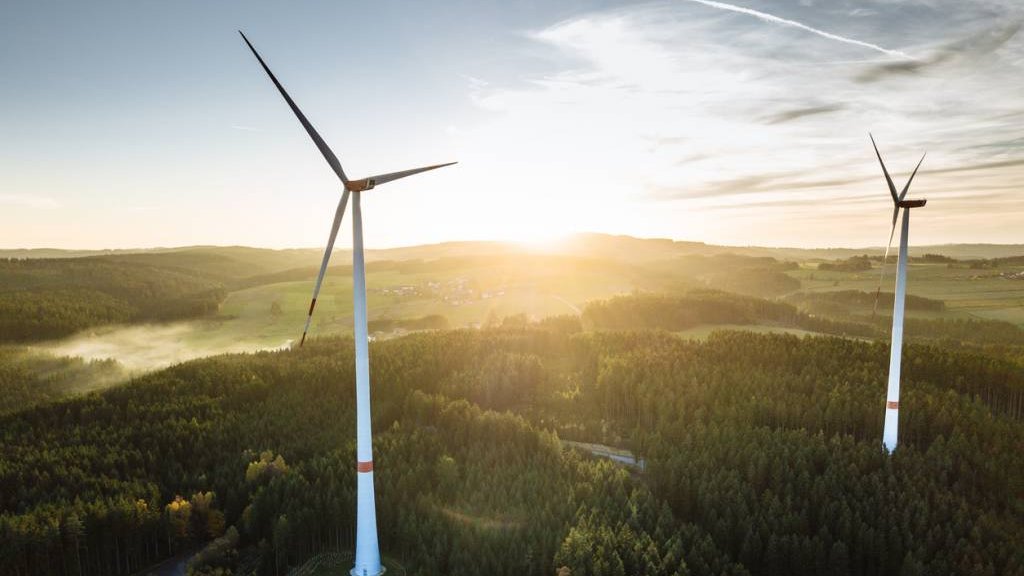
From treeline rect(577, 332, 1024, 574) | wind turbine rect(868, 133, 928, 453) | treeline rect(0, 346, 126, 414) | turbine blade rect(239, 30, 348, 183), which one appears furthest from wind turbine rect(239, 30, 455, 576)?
treeline rect(0, 346, 126, 414)

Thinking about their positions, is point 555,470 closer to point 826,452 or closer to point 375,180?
point 826,452

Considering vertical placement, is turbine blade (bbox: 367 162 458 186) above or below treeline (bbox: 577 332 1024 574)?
above

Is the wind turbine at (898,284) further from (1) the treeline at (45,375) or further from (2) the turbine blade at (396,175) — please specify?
(1) the treeline at (45,375)

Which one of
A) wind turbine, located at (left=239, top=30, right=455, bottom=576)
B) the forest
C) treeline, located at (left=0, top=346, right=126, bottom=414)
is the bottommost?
treeline, located at (left=0, top=346, right=126, bottom=414)

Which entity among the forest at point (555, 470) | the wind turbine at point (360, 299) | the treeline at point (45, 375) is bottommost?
the treeline at point (45, 375)

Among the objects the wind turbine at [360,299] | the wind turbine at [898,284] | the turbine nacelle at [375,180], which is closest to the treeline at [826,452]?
the wind turbine at [898,284]

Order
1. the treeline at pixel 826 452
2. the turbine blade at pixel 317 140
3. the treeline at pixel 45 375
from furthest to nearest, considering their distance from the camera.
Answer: the treeline at pixel 45 375 → the treeline at pixel 826 452 → the turbine blade at pixel 317 140

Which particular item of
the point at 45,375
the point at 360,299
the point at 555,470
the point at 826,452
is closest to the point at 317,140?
the point at 360,299

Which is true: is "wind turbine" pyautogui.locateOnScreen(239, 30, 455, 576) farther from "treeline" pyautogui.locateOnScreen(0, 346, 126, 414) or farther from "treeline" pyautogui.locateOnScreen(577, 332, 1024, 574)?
"treeline" pyautogui.locateOnScreen(0, 346, 126, 414)

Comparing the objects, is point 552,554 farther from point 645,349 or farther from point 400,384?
point 645,349
